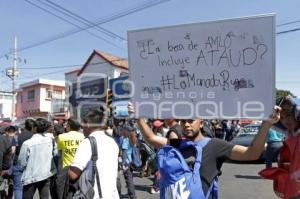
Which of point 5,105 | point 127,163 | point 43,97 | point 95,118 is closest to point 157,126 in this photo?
point 127,163

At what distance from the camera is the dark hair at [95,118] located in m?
4.48

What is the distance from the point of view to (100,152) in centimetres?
423

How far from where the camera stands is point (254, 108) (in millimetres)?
3135

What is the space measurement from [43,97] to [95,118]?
4834 centimetres

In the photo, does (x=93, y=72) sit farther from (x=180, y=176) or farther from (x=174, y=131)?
(x=180, y=176)

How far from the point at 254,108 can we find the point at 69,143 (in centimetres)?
408

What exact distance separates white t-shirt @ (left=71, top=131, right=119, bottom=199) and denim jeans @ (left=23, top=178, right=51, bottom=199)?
2620 mm

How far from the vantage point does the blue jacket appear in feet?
21.4

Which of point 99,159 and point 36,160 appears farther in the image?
point 36,160

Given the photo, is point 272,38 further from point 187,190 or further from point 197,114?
point 187,190

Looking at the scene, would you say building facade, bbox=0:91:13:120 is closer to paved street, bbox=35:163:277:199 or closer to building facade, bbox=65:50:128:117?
building facade, bbox=65:50:128:117

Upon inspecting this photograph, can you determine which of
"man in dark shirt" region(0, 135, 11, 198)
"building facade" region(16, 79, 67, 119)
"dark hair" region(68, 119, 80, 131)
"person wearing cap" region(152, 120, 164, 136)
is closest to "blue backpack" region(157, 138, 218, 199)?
"dark hair" region(68, 119, 80, 131)

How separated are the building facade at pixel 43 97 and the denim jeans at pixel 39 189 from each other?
42961 millimetres

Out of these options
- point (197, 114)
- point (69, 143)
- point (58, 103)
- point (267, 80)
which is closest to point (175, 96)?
point (197, 114)
